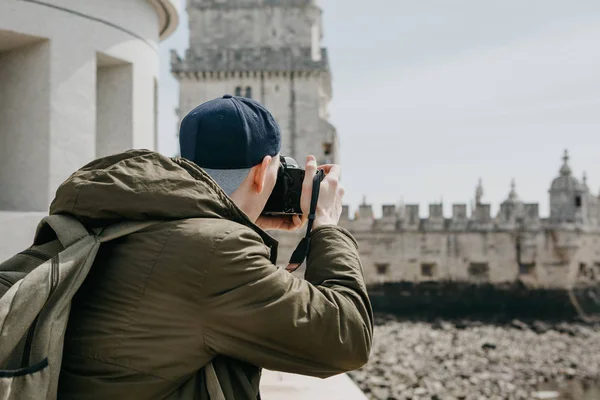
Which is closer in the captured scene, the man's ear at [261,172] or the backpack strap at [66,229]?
the backpack strap at [66,229]

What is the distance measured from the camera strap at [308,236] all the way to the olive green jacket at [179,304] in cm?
24

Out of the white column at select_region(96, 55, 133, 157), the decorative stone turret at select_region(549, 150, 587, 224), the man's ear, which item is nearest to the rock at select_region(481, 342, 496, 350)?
the decorative stone turret at select_region(549, 150, 587, 224)

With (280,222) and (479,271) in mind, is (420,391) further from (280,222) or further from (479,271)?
(280,222)

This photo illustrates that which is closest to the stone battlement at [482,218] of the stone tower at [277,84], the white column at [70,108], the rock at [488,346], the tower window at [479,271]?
the tower window at [479,271]

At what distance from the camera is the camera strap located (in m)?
1.79

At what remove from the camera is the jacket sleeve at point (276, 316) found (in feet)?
4.73

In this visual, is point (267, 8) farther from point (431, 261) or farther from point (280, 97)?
point (431, 261)

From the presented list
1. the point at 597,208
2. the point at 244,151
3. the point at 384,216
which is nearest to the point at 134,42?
the point at 244,151

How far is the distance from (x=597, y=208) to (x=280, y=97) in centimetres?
1330

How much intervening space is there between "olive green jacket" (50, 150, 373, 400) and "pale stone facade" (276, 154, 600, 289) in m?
22.0

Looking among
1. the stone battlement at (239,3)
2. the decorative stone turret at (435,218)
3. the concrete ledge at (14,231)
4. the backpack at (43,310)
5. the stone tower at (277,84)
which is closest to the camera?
the backpack at (43,310)

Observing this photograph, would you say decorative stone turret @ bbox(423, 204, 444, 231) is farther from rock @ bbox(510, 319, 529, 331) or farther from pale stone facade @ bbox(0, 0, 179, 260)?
pale stone facade @ bbox(0, 0, 179, 260)

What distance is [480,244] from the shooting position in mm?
23953

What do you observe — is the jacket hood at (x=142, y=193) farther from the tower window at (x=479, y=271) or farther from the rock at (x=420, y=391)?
the tower window at (x=479, y=271)
